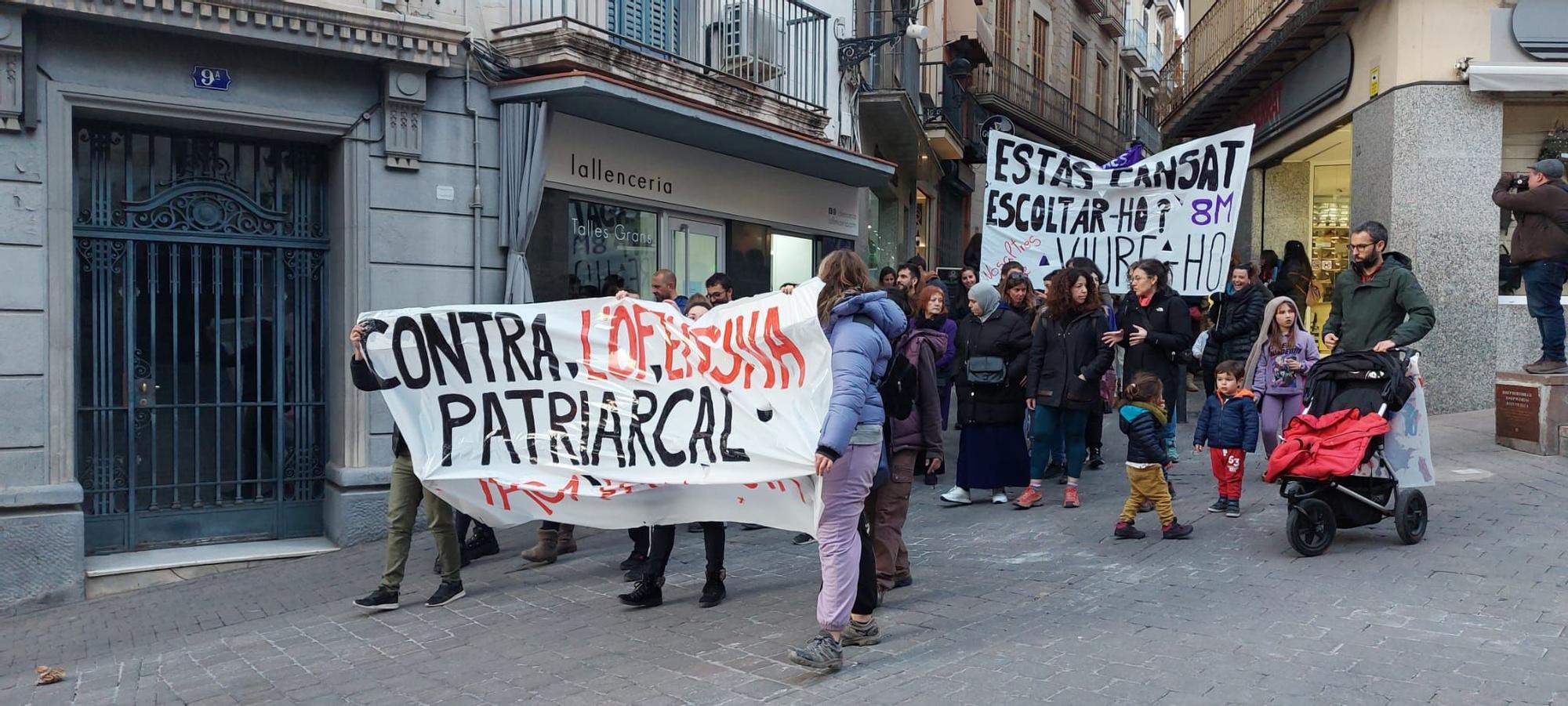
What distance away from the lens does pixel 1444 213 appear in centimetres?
1328

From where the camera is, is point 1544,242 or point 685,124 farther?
point 685,124

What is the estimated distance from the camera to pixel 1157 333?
9617 millimetres

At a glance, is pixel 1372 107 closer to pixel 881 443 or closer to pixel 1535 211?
pixel 1535 211

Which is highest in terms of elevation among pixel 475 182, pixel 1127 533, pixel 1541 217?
pixel 475 182

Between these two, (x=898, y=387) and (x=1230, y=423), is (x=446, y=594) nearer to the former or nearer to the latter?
(x=898, y=387)

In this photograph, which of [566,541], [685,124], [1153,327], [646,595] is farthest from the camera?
[685,124]

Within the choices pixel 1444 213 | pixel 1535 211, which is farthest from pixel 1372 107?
pixel 1535 211

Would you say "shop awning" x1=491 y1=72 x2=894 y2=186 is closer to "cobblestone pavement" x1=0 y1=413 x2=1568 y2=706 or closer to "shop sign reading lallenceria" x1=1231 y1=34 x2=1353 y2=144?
"cobblestone pavement" x1=0 y1=413 x2=1568 y2=706

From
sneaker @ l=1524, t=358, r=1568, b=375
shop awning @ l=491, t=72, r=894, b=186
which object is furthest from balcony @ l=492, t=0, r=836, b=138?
sneaker @ l=1524, t=358, r=1568, b=375

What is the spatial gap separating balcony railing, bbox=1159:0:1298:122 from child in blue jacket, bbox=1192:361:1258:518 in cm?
1035

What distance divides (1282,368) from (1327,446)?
2.07 meters

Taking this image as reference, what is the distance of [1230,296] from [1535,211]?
97.2 inches

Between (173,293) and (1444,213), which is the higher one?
(1444,213)

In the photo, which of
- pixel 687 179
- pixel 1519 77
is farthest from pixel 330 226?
pixel 1519 77
